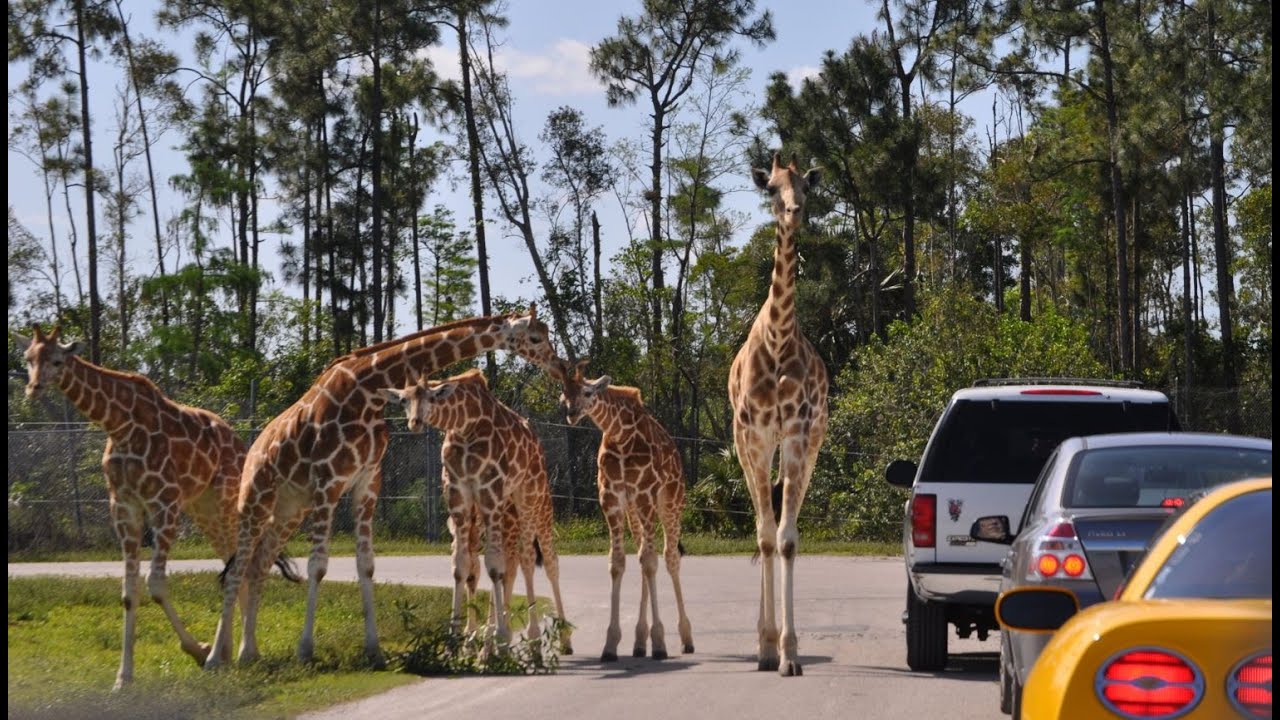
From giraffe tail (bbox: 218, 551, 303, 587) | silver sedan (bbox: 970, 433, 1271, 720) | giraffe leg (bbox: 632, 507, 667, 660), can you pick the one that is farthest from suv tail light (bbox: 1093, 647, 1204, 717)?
giraffe tail (bbox: 218, 551, 303, 587)

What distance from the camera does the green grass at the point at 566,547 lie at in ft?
92.0

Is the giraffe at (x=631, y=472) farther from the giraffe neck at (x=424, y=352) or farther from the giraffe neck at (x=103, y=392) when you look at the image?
the giraffe neck at (x=103, y=392)

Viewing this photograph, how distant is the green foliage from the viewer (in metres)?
12.9

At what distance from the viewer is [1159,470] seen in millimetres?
8836

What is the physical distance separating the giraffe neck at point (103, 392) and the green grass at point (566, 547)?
13.2 m

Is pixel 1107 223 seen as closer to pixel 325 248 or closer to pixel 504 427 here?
pixel 325 248

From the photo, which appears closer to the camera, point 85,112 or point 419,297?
point 85,112

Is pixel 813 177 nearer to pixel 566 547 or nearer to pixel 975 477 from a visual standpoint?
pixel 975 477

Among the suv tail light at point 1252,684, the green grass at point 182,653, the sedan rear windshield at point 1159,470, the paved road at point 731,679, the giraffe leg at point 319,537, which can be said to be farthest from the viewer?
the giraffe leg at point 319,537

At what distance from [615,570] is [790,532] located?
2.16 metres

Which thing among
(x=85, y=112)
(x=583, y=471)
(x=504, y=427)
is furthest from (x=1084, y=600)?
(x=85, y=112)

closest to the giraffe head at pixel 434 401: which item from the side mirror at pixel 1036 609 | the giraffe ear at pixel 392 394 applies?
the giraffe ear at pixel 392 394

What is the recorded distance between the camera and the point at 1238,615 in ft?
14.3

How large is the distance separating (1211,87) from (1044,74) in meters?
5.33
